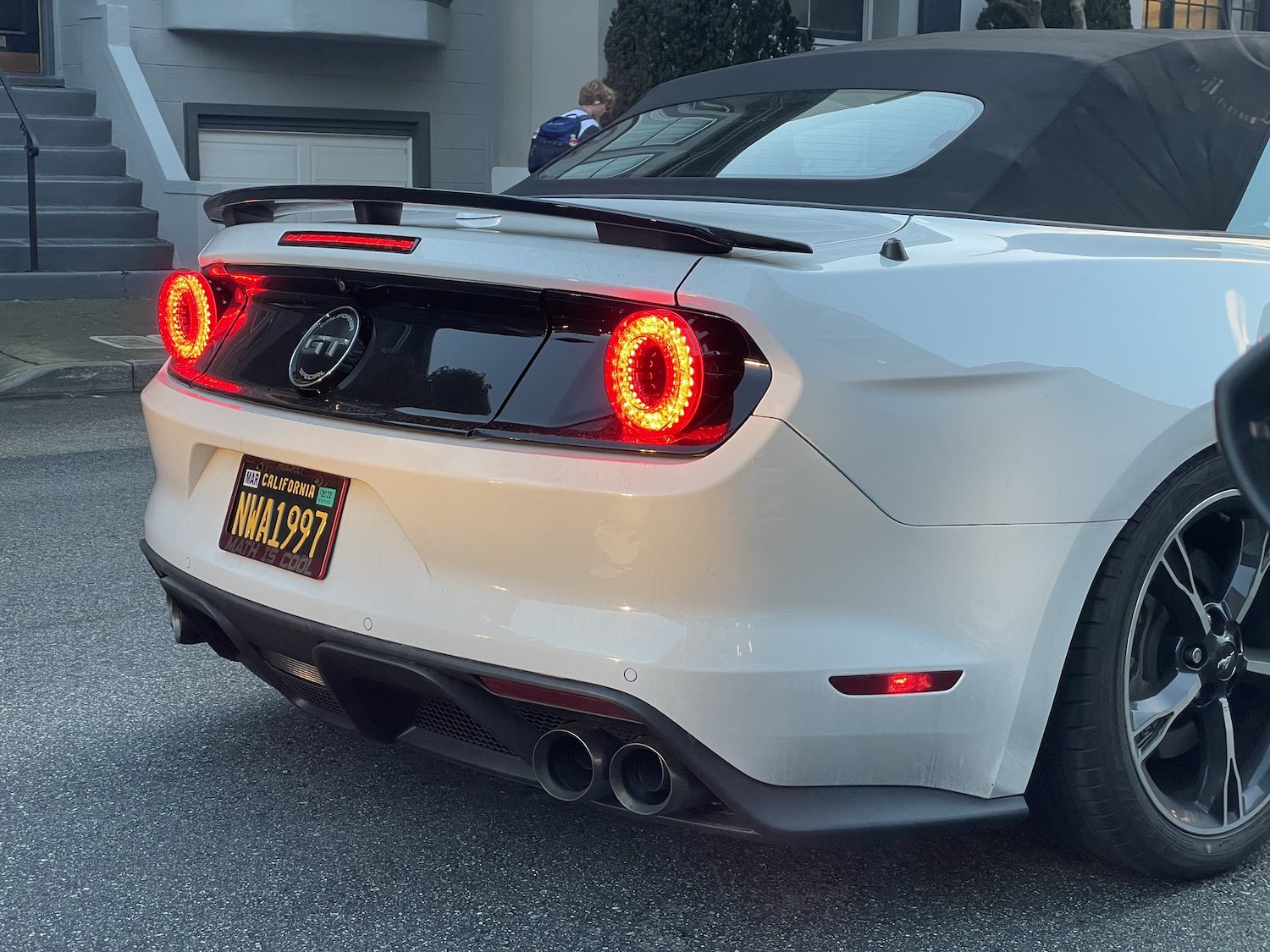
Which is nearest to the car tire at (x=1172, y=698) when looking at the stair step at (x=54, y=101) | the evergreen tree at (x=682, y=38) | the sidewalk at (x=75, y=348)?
the sidewalk at (x=75, y=348)

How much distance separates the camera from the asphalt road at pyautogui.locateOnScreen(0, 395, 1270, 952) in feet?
8.54

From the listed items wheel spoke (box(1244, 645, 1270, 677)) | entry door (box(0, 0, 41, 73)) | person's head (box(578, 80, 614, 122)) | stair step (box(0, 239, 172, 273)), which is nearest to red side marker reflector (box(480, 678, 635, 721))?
wheel spoke (box(1244, 645, 1270, 677))

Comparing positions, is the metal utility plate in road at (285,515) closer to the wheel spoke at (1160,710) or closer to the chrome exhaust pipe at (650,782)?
the chrome exhaust pipe at (650,782)

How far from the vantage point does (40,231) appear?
41.4 feet

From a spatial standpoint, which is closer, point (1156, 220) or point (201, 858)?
point (201, 858)

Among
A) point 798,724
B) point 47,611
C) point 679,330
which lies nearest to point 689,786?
point 798,724

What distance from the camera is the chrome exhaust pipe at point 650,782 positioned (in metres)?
2.36

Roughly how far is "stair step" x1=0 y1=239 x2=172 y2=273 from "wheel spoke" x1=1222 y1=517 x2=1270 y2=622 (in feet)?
37.4

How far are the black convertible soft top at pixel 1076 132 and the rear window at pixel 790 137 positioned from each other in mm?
44

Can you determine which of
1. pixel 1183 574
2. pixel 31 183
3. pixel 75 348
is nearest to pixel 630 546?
pixel 1183 574

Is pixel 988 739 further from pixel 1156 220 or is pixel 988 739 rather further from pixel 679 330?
pixel 1156 220

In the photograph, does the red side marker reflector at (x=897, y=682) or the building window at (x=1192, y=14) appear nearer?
the red side marker reflector at (x=897, y=682)

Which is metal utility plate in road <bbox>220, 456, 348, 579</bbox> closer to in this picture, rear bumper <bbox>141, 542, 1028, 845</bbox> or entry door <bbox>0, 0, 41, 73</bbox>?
rear bumper <bbox>141, 542, 1028, 845</bbox>

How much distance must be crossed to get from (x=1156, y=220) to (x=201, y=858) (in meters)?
2.27
